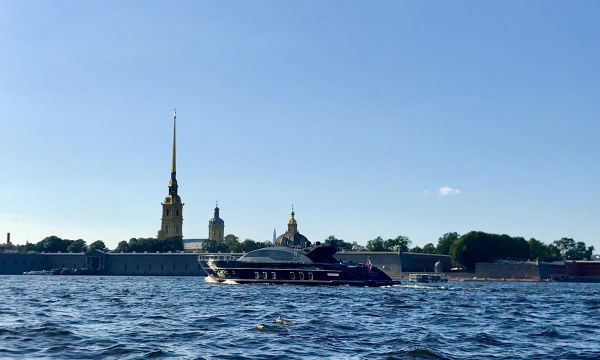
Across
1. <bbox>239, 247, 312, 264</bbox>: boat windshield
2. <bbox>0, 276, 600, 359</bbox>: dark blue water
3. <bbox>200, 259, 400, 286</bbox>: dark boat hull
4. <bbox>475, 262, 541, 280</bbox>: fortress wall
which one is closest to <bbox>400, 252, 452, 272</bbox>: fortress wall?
<bbox>475, 262, 541, 280</bbox>: fortress wall

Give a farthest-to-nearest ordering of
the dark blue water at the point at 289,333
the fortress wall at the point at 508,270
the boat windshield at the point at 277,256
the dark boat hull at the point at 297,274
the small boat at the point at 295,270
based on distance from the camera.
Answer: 1. the fortress wall at the point at 508,270
2. the boat windshield at the point at 277,256
3. the small boat at the point at 295,270
4. the dark boat hull at the point at 297,274
5. the dark blue water at the point at 289,333

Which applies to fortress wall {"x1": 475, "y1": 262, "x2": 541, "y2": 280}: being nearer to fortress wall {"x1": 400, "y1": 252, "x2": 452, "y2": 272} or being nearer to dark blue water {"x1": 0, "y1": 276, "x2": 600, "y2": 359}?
fortress wall {"x1": 400, "y1": 252, "x2": 452, "y2": 272}

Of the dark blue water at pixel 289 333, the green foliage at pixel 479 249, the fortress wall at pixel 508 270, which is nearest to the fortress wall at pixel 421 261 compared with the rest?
the green foliage at pixel 479 249

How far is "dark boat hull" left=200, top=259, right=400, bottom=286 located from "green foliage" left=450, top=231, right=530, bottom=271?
70.4 metres

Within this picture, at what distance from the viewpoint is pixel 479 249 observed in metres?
177

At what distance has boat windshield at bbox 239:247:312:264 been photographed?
109062 mm

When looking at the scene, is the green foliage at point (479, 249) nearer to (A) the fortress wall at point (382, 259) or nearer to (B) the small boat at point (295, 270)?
(A) the fortress wall at point (382, 259)

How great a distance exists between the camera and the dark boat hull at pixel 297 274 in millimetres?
104875

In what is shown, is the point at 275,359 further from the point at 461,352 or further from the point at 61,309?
the point at 61,309

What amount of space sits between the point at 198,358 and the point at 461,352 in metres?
9.00

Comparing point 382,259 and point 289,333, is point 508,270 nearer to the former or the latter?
point 382,259

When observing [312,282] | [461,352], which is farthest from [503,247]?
[461,352]

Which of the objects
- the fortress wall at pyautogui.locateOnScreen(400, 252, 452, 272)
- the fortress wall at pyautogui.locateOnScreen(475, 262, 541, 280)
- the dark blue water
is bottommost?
the dark blue water

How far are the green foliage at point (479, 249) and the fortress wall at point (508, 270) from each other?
5.88 m
